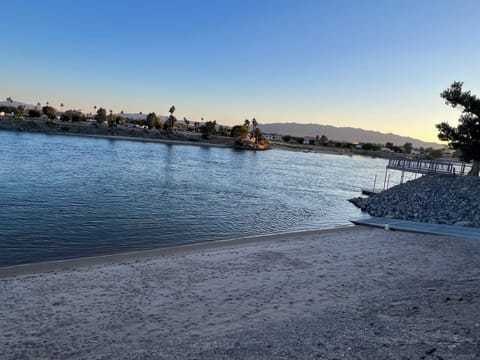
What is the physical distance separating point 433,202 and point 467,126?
11795 millimetres

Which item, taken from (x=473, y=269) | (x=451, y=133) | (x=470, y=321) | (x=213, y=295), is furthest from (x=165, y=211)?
(x=451, y=133)

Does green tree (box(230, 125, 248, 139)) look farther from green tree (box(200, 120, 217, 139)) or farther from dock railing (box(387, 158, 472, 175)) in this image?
dock railing (box(387, 158, 472, 175))

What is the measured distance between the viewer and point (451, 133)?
36.0 metres

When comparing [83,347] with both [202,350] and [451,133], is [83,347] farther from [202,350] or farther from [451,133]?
[451,133]

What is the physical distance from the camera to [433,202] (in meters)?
27.0

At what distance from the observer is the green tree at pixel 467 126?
33.7 m

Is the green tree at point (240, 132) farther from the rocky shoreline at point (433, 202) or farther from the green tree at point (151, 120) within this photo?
the rocky shoreline at point (433, 202)

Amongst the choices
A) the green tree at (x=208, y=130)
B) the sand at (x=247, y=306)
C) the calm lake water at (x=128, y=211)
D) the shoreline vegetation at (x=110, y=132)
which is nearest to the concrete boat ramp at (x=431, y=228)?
the calm lake water at (x=128, y=211)

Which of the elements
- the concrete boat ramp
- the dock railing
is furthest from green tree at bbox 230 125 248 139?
the concrete boat ramp

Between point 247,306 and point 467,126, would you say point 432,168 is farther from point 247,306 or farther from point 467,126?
point 247,306

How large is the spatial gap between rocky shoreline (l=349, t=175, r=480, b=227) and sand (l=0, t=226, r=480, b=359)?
9031mm

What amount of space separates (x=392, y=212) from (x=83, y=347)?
77.3 ft

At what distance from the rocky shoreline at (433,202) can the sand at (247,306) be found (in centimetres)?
903

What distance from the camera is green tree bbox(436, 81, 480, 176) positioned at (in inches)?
1325
